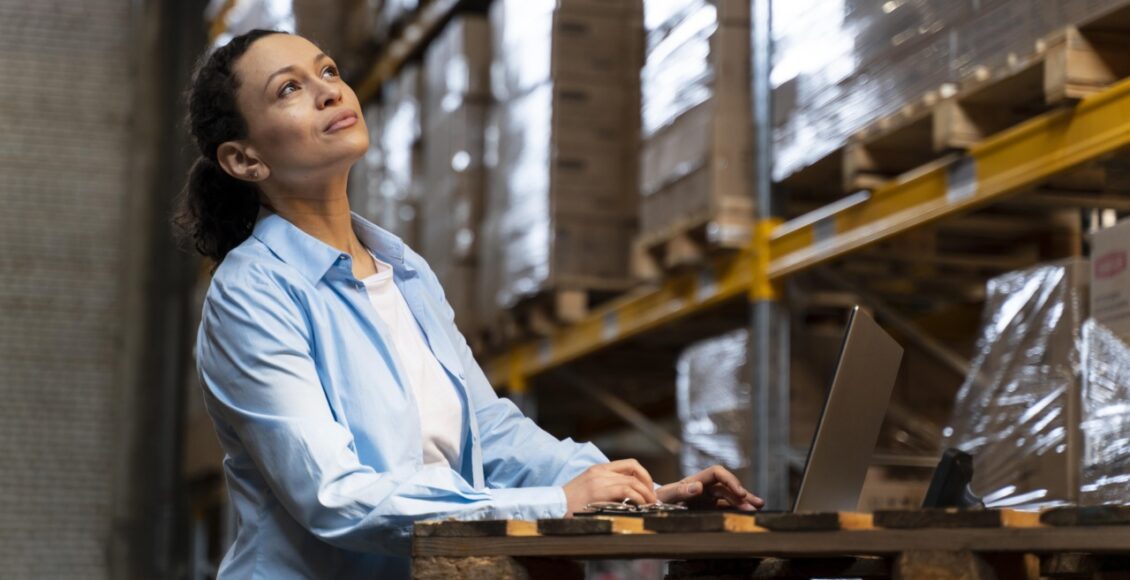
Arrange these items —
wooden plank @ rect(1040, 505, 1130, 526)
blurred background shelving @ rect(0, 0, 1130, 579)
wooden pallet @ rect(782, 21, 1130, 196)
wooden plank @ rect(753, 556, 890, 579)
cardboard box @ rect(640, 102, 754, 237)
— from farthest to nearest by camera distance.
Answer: cardboard box @ rect(640, 102, 754, 237)
blurred background shelving @ rect(0, 0, 1130, 579)
wooden pallet @ rect(782, 21, 1130, 196)
wooden plank @ rect(753, 556, 890, 579)
wooden plank @ rect(1040, 505, 1130, 526)

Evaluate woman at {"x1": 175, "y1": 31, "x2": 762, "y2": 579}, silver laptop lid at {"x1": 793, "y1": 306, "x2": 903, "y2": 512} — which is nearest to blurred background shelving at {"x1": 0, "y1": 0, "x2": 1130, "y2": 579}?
silver laptop lid at {"x1": 793, "y1": 306, "x2": 903, "y2": 512}

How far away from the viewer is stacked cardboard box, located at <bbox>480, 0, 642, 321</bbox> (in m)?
6.78

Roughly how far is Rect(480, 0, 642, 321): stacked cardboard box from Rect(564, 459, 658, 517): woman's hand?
4366 millimetres

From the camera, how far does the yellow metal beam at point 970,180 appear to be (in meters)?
3.95

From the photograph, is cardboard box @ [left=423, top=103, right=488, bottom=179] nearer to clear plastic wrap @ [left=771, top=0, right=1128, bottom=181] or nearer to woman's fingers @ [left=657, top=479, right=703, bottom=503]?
clear plastic wrap @ [left=771, top=0, right=1128, bottom=181]

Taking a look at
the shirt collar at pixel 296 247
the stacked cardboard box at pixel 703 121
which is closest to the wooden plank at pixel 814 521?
the shirt collar at pixel 296 247

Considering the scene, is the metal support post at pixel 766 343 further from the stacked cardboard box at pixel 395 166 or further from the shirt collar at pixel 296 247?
the stacked cardboard box at pixel 395 166

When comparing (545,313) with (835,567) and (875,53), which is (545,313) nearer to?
(875,53)

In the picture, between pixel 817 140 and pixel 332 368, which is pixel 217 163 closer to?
pixel 332 368

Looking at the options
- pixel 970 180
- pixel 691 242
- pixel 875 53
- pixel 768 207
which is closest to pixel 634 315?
pixel 691 242

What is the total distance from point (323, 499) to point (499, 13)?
5640 millimetres

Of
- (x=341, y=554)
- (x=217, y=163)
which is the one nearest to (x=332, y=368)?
(x=341, y=554)

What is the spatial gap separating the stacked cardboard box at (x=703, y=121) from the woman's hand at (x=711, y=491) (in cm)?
317

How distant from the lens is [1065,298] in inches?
160
